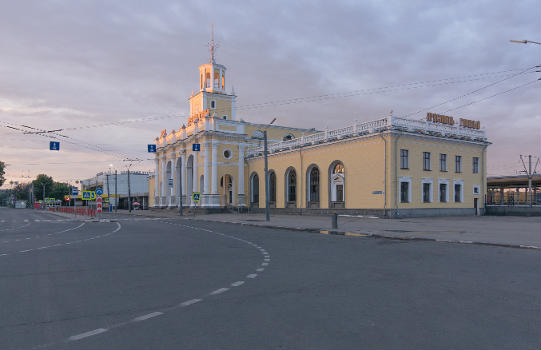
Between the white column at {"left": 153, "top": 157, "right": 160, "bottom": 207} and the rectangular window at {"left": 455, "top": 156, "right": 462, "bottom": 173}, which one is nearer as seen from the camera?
the rectangular window at {"left": 455, "top": 156, "right": 462, "bottom": 173}

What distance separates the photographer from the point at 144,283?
841 centimetres

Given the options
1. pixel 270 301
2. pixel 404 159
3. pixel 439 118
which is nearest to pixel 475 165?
pixel 439 118

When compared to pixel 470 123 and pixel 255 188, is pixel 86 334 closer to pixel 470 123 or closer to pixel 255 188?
pixel 470 123

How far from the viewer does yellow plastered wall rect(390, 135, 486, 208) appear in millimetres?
35750

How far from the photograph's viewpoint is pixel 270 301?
22.5 ft

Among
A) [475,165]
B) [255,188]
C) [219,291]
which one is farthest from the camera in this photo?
[255,188]

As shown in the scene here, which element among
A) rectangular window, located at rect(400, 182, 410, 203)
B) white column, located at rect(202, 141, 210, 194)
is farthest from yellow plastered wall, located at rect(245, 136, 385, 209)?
white column, located at rect(202, 141, 210, 194)

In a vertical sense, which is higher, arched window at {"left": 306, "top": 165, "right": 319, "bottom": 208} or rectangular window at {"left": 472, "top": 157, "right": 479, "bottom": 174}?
rectangular window at {"left": 472, "top": 157, "right": 479, "bottom": 174}

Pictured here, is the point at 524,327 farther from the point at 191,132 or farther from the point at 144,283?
the point at 191,132

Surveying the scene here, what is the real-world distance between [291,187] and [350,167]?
10566 millimetres

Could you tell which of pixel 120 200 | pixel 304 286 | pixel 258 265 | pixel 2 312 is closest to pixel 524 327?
pixel 304 286

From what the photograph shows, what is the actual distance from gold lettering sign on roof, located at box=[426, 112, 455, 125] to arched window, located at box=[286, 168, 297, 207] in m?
15.3

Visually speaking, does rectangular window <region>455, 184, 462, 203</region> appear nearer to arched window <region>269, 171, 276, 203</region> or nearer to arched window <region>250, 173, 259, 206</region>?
arched window <region>269, 171, 276, 203</region>

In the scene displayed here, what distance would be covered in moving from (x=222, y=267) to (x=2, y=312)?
4.97 m
